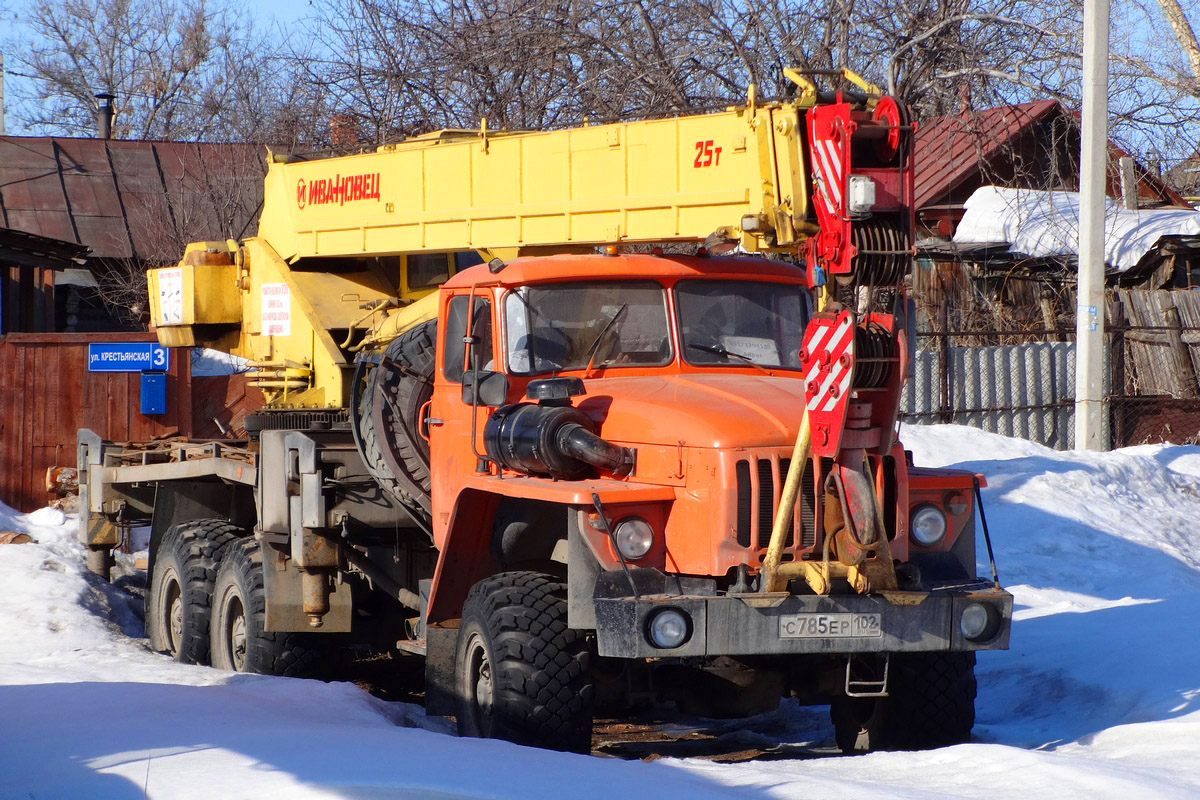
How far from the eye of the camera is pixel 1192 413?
20.0m

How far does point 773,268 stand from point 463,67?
38.9 ft

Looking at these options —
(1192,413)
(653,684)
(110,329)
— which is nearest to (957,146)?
(1192,413)

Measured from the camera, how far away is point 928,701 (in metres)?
6.91

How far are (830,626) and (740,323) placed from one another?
206 cm

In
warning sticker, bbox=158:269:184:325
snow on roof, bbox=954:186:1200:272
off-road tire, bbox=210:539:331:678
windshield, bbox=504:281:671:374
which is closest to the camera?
windshield, bbox=504:281:671:374

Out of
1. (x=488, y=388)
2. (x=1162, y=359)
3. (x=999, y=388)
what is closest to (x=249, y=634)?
(x=488, y=388)

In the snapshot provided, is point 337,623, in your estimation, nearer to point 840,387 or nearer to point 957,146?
point 840,387

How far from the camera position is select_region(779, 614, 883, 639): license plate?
602 cm

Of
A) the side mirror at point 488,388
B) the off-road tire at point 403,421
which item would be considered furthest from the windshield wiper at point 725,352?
the off-road tire at point 403,421

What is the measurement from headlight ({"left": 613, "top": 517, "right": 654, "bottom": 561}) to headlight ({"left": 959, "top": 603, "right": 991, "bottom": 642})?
139 cm

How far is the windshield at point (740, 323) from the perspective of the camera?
7445 millimetres

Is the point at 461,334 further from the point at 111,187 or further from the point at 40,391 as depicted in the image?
the point at 111,187

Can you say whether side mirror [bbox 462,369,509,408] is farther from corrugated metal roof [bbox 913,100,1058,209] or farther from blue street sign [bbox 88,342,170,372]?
corrugated metal roof [bbox 913,100,1058,209]

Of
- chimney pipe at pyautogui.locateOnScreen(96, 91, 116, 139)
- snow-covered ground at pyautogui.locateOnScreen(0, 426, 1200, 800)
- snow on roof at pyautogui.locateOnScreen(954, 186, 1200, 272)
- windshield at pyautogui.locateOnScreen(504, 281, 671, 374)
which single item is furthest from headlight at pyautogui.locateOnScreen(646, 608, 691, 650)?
chimney pipe at pyautogui.locateOnScreen(96, 91, 116, 139)
